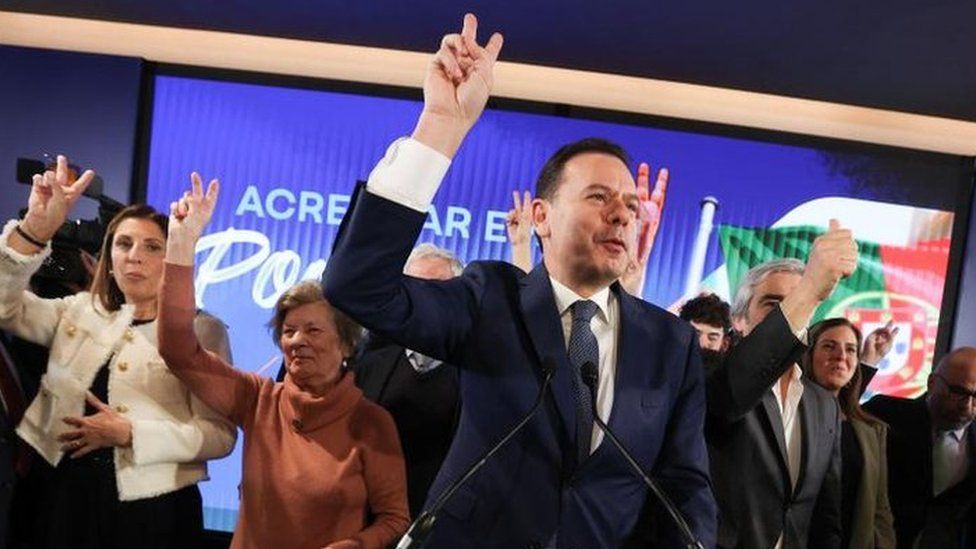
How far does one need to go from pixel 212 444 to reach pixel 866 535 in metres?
2.00

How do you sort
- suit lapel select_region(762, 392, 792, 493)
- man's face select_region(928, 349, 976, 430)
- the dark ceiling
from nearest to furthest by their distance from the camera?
1. suit lapel select_region(762, 392, 792, 493)
2. man's face select_region(928, 349, 976, 430)
3. the dark ceiling

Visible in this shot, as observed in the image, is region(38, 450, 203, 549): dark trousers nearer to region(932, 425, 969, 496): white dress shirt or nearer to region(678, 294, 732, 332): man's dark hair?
region(678, 294, 732, 332): man's dark hair

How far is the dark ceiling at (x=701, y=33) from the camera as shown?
376 centimetres

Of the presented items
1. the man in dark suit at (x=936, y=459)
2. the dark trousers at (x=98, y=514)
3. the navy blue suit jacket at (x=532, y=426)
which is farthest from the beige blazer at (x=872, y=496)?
the dark trousers at (x=98, y=514)

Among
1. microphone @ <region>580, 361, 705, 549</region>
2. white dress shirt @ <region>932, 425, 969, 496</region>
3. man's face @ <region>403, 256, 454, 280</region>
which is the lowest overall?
white dress shirt @ <region>932, 425, 969, 496</region>

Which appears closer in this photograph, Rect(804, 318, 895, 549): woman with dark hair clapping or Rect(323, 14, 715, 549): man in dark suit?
Rect(323, 14, 715, 549): man in dark suit

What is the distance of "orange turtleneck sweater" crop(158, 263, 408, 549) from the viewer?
2023 millimetres

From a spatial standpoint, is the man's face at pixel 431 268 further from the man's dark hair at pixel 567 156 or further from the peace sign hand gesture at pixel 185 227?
the man's dark hair at pixel 567 156

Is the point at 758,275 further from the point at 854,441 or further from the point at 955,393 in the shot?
the point at 955,393

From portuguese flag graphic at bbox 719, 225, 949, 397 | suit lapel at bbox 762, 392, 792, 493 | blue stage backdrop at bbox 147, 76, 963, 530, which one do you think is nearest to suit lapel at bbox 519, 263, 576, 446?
suit lapel at bbox 762, 392, 792, 493

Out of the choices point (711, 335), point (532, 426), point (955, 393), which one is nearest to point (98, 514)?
point (532, 426)

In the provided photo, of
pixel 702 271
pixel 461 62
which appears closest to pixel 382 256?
pixel 461 62

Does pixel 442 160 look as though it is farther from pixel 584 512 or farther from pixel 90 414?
pixel 90 414

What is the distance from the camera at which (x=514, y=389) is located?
1384 millimetres
